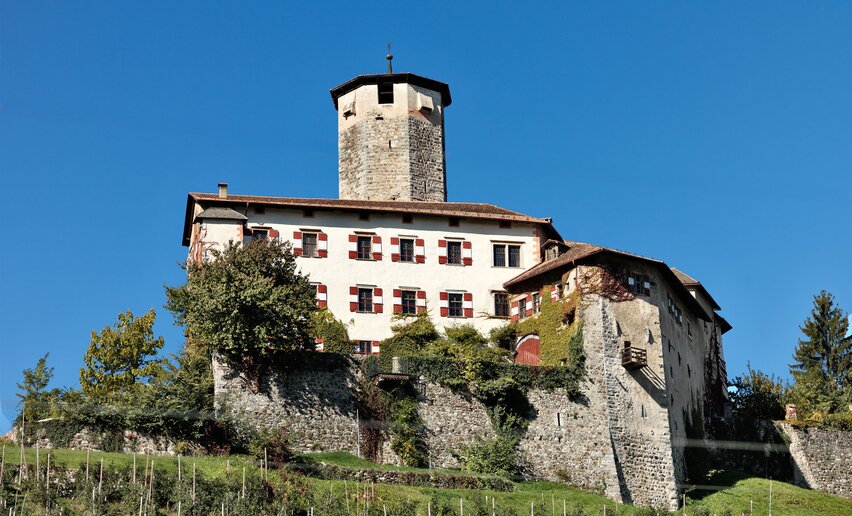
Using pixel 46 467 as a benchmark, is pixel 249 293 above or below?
above

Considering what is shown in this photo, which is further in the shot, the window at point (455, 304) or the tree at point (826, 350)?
the tree at point (826, 350)

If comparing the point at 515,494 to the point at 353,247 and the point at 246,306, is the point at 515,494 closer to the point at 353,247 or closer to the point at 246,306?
the point at 246,306

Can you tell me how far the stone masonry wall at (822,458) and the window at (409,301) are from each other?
17179mm

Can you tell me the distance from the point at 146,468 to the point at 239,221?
15.3 meters

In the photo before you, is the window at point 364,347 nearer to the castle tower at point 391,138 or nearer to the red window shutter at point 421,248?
the red window shutter at point 421,248

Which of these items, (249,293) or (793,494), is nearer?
(249,293)

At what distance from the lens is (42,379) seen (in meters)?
49.9

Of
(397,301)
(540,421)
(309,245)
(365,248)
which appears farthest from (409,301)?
(540,421)

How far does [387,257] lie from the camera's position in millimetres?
56594

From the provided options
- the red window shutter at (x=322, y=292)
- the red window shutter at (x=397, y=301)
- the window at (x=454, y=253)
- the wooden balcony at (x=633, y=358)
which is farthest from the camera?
the window at (x=454, y=253)

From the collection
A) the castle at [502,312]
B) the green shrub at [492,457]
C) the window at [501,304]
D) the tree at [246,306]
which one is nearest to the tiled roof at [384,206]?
the castle at [502,312]

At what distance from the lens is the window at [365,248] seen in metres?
56.3

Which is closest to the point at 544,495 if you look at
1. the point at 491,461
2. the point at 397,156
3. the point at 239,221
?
the point at 491,461

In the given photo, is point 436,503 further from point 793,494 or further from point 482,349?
point 793,494
